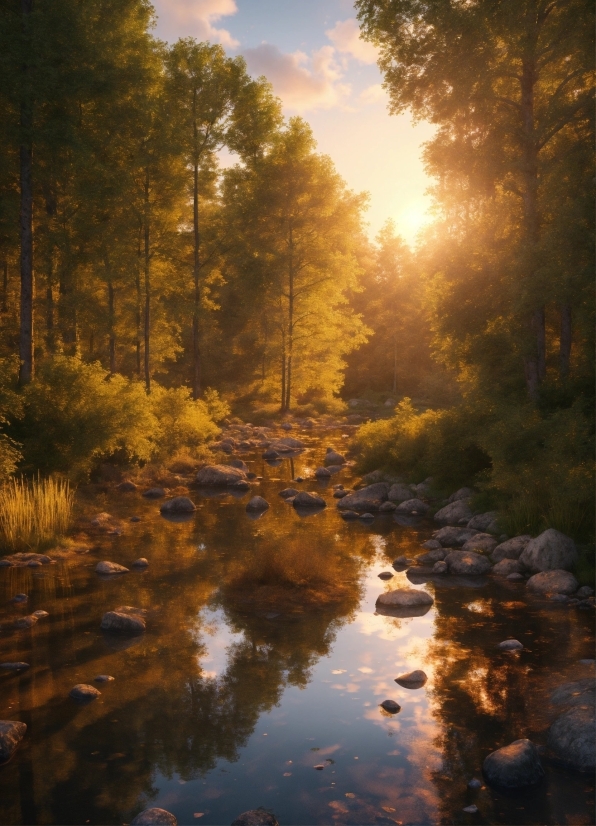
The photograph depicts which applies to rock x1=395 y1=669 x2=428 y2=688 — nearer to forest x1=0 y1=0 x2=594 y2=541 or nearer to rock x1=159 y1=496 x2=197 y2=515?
forest x1=0 y1=0 x2=594 y2=541

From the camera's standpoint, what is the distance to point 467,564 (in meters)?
13.5

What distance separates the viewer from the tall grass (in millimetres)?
14000

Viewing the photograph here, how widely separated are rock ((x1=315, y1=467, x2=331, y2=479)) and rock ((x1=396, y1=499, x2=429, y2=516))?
16.9 ft

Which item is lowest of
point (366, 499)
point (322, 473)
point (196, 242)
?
point (366, 499)

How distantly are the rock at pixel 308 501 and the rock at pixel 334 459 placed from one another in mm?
6721

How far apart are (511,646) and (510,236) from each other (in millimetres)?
11706

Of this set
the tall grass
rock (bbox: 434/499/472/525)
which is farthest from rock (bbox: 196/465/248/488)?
the tall grass

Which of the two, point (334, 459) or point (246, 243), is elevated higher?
point (246, 243)

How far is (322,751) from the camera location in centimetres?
749

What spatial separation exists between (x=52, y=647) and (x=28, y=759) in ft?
9.69

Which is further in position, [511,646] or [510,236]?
[510,236]

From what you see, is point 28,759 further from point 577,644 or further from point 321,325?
point 321,325

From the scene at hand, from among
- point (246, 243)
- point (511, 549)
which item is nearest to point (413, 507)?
point (511, 549)

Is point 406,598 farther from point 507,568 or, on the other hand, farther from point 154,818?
point 154,818
